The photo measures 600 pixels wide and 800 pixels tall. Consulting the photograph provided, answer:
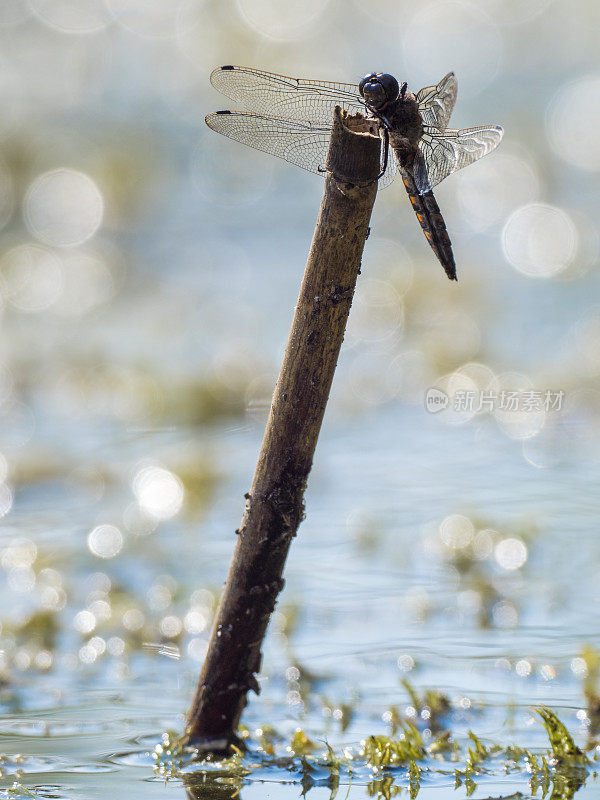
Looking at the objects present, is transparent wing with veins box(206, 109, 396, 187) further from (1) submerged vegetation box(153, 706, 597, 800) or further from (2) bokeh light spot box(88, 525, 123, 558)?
(2) bokeh light spot box(88, 525, 123, 558)

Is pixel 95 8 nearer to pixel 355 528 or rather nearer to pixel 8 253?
pixel 8 253

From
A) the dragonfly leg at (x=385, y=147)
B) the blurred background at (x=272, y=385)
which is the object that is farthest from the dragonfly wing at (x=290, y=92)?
the blurred background at (x=272, y=385)

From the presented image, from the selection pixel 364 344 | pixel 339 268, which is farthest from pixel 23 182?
pixel 339 268

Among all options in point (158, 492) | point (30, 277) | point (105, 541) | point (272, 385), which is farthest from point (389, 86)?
point (30, 277)

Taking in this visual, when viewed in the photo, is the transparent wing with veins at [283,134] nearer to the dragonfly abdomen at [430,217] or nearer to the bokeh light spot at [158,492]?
the dragonfly abdomen at [430,217]

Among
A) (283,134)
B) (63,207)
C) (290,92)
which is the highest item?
(63,207)

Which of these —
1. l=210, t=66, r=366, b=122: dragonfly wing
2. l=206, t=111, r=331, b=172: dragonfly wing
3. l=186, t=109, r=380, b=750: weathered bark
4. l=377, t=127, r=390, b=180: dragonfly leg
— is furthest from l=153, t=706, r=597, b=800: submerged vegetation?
l=210, t=66, r=366, b=122: dragonfly wing

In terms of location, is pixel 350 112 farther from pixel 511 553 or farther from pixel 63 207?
pixel 63 207
